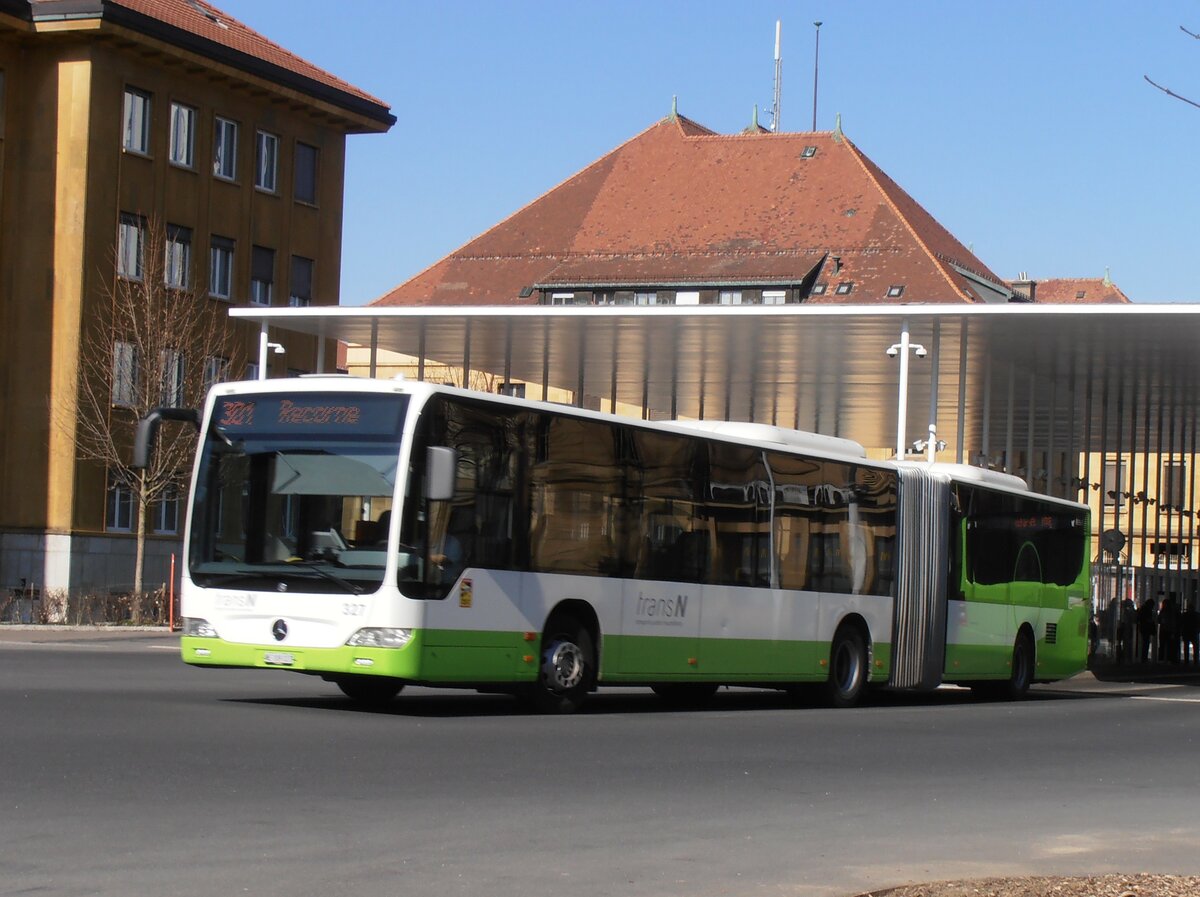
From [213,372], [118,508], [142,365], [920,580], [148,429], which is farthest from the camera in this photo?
[118,508]

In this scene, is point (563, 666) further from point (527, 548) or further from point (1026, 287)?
point (1026, 287)

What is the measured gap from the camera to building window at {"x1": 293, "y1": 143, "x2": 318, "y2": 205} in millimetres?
54031

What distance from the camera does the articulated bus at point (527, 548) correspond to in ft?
52.4

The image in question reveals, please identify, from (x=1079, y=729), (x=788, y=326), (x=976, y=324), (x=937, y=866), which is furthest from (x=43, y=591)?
(x=937, y=866)

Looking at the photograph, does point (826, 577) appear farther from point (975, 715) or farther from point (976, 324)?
point (976, 324)

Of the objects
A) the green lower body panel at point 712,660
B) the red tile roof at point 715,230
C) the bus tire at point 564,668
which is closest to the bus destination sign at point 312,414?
the bus tire at point 564,668

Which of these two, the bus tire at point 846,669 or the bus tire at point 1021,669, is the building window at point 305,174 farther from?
the bus tire at point 846,669

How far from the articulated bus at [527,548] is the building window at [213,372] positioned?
82.6 feet

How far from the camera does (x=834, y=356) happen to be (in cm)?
3550

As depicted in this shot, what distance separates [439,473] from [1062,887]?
28.4 ft

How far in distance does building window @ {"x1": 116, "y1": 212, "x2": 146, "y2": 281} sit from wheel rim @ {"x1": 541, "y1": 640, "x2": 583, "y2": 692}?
31.3 metres

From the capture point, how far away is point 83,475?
4609cm

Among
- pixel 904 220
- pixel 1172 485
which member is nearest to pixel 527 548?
pixel 904 220

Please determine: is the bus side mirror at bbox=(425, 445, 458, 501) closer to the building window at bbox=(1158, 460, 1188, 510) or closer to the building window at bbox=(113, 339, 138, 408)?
the building window at bbox=(113, 339, 138, 408)
